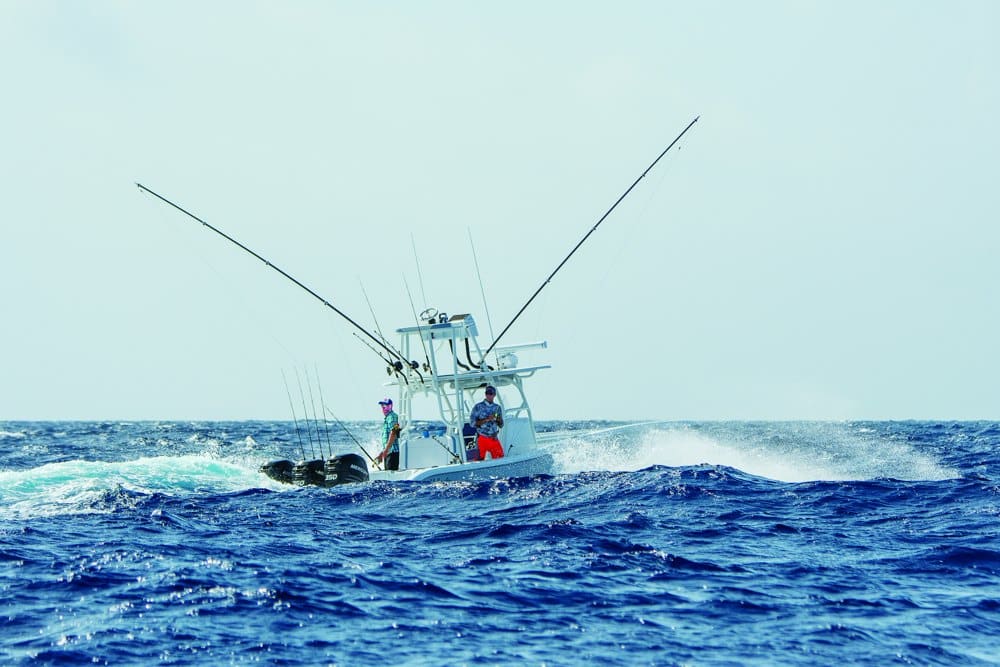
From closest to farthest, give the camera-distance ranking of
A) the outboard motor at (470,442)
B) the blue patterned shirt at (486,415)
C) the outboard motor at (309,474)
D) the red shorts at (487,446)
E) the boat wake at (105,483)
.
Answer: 1. the boat wake at (105,483)
2. the outboard motor at (309,474)
3. the red shorts at (487,446)
4. the blue patterned shirt at (486,415)
5. the outboard motor at (470,442)

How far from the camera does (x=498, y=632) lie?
9016 mm

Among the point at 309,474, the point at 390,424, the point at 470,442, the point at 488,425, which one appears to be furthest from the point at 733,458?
the point at 309,474

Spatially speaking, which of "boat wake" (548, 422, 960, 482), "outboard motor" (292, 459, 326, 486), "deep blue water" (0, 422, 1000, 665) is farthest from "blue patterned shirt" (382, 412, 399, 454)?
"boat wake" (548, 422, 960, 482)

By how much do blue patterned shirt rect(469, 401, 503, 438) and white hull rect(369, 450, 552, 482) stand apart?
1.92 feet

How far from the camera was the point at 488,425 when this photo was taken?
2055cm

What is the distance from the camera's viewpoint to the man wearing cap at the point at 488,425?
67.1ft

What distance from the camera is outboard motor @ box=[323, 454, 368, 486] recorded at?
65.2 ft

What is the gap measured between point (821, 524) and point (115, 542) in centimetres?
927

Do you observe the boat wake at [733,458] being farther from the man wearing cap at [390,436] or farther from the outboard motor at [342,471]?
the outboard motor at [342,471]

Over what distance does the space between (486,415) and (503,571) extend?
9182 millimetres

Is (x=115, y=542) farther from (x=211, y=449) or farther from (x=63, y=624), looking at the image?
(x=211, y=449)

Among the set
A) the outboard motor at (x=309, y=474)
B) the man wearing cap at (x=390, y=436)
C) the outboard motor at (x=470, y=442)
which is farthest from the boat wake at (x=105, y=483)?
the outboard motor at (x=470, y=442)

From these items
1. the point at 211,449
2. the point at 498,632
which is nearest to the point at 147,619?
the point at 498,632

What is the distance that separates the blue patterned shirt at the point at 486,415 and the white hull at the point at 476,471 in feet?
1.92
